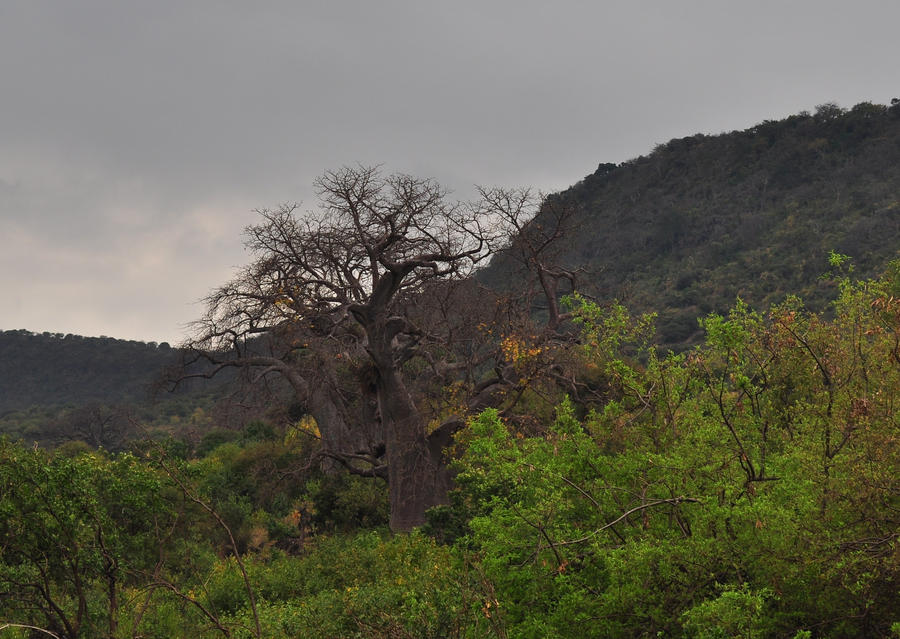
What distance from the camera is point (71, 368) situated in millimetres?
92750

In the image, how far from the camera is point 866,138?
75125 millimetres

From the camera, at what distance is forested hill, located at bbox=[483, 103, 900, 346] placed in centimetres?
5403

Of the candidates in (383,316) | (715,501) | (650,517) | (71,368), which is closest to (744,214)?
(383,316)

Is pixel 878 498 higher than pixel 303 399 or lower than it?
lower

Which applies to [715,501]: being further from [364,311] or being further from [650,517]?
[364,311]

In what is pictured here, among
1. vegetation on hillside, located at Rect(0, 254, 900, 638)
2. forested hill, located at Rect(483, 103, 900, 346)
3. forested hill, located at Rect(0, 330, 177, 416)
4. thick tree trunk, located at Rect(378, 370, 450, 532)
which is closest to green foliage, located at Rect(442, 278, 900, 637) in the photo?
vegetation on hillside, located at Rect(0, 254, 900, 638)

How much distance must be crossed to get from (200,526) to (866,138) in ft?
246

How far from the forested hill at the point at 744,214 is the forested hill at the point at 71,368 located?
4946cm

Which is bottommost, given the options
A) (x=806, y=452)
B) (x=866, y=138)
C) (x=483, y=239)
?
(x=806, y=452)

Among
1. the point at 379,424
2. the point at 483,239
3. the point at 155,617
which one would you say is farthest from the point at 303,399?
the point at 155,617

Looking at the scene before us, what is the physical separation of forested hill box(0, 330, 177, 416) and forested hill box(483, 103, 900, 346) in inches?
1947

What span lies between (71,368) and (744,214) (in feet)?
247

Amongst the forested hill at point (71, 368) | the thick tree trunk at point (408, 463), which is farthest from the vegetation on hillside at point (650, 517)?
the forested hill at point (71, 368)

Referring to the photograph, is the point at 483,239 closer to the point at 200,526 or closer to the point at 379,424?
the point at 379,424
